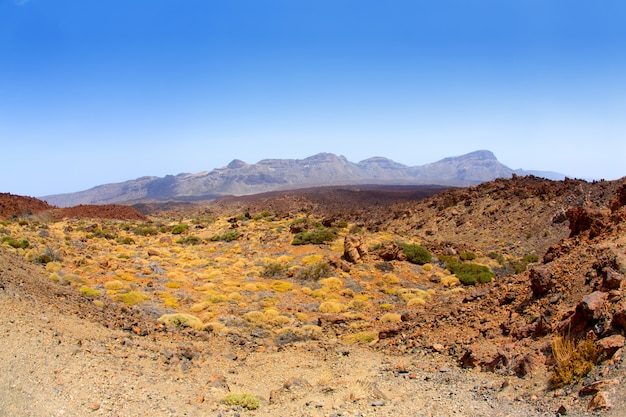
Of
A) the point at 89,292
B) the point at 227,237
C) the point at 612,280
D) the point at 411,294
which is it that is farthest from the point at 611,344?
the point at 227,237

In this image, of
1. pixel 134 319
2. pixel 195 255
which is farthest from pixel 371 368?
pixel 195 255

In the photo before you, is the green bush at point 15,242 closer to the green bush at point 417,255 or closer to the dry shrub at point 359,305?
the dry shrub at point 359,305

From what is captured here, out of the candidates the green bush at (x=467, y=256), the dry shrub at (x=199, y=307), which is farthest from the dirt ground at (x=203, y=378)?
the green bush at (x=467, y=256)

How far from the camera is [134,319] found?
13.5 meters

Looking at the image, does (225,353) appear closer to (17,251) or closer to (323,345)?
(323,345)

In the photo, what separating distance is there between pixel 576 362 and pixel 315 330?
8650 millimetres

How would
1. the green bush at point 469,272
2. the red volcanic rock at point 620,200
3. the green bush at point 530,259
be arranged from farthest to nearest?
the green bush at point 530,259 → the green bush at point 469,272 → the red volcanic rock at point 620,200

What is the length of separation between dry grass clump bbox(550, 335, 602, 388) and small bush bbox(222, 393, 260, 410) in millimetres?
5680

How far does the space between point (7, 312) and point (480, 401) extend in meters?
10.9

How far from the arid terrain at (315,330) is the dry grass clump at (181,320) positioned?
0.22 ft

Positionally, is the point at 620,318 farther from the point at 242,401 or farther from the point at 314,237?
the point at 314,237

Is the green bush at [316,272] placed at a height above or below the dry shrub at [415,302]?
above

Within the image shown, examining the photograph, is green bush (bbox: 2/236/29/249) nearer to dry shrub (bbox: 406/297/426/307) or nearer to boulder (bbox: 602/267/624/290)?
dry shrub (bbox: 406/297/426/307)

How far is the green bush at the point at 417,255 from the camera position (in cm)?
2333
